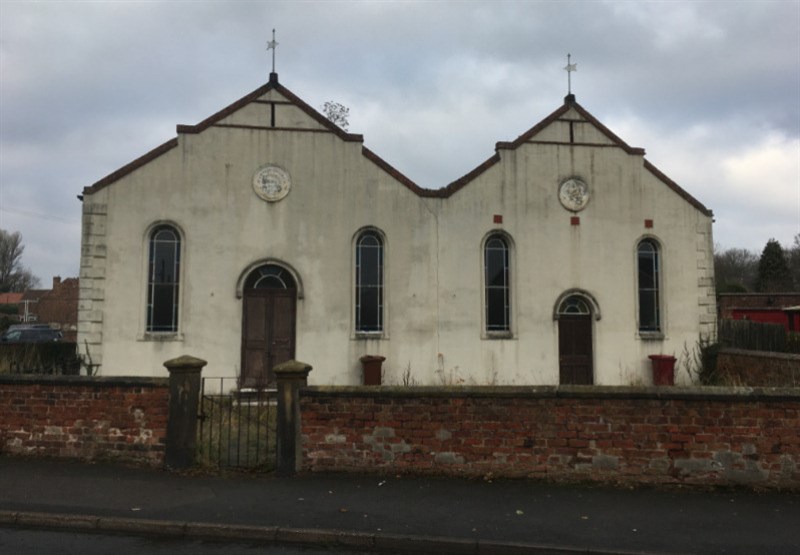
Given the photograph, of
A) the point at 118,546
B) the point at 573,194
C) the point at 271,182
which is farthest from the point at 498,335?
the point at 118,546

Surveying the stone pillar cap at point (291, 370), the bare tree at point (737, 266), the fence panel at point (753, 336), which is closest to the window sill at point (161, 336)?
the stone pillar cap at point (291, 370)

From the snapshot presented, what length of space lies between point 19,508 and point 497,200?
40.8 ft

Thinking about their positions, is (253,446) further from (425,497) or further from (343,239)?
(343,239)

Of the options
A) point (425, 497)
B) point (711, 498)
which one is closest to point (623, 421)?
point (711, 498)

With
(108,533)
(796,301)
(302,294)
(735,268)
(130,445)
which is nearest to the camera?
(108,533)

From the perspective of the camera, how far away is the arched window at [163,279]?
14.8 meters

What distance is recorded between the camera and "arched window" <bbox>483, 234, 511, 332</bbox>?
16.0 metres

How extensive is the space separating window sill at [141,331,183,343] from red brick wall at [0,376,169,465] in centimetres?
588

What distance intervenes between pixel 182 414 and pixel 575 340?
427 inches

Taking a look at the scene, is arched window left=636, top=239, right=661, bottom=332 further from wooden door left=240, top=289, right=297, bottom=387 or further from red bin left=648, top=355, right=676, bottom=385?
wooden door left=240, top=289, right=297, bottom=387

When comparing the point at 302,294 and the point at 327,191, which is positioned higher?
the point at 327,191

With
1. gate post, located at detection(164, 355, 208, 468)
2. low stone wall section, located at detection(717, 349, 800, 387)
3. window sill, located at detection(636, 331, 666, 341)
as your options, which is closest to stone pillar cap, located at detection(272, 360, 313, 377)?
gate post, located at detection(164, 355, 208, 468)

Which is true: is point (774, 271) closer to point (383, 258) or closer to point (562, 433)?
point (383, 258)

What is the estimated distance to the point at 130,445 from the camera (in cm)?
820
